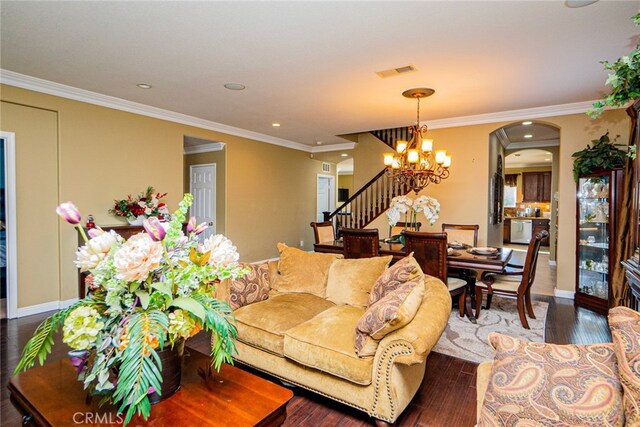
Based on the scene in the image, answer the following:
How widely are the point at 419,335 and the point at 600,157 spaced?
4.11 metres

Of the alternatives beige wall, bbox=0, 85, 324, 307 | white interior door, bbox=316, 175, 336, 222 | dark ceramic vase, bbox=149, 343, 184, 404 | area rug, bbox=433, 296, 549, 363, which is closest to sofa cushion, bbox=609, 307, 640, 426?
dark ceramic vase, bbox=149, 343, 184, 404

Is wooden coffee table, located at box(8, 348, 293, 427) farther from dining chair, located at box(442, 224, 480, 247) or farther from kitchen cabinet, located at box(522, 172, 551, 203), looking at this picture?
kitchen cabinet, located at box(522, 172, 551, 203)

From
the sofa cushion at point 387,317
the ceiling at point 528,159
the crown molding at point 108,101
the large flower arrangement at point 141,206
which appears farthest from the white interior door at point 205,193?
the ceiling at point 528,159

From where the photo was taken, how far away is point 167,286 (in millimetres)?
1267

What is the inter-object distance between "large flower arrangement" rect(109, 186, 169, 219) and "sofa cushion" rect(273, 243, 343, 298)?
2.46 metres

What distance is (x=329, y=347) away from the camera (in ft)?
6.86

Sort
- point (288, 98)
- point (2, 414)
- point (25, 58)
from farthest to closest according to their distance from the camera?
point (288, 98)
point (25, 58)
point (2, 414)

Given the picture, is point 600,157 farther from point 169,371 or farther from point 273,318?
point 169,371

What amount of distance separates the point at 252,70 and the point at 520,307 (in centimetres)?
386

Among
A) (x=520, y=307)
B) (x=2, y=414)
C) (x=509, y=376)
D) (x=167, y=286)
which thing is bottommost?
(x=2, y=414)

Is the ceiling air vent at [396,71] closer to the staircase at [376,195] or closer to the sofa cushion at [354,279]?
the sofa cushion at [354,279]

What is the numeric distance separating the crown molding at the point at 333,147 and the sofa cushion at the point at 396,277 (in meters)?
5.63

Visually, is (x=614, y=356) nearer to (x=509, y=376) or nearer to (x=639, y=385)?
(x=639, y=385)

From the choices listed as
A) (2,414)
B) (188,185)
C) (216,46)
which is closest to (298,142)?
(188,185)
